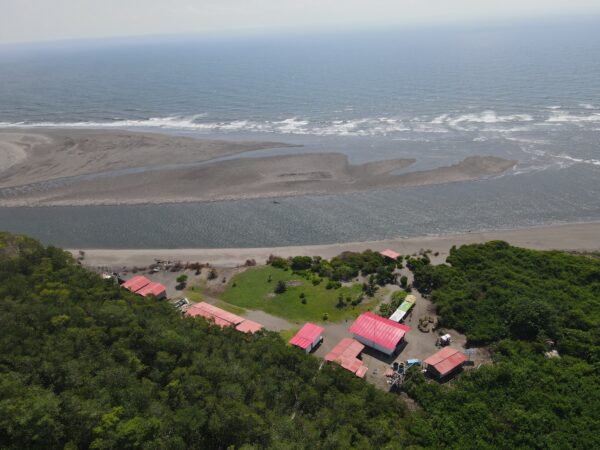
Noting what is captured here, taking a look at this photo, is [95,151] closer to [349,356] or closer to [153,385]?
[153,385]

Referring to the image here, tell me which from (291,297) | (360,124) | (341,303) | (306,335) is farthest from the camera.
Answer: (360,124)

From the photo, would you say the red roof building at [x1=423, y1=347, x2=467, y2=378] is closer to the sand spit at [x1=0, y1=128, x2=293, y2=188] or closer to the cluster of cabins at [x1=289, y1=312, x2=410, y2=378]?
the cluster of cabins at [x1=289, y1=312, x2=410, y2=378]

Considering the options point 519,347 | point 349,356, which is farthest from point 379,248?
point 519,347

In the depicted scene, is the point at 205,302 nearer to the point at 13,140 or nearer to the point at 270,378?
the point at 270,378

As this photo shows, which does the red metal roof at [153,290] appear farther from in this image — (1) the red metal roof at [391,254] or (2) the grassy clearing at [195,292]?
(1) the red metal roof at [391,254]

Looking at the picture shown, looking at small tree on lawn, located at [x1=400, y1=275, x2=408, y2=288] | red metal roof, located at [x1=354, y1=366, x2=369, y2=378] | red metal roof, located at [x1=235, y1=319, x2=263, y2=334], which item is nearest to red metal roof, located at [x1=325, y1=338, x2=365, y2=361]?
red metal roof, located at [x1=354, y1=366, x2=369, y2=378]

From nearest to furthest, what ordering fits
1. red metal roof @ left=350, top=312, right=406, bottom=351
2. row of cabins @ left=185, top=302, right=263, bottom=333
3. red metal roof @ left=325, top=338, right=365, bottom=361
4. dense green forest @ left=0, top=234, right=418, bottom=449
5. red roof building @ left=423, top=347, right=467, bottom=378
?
1. dense green forest @ left=0, top=234, right=418, bottom=449
2. red roof building @ left=423, top=347, right=467, bottom=378
3. red metal roof @ left=325, top=338, right=365, bottom=361
4. red metal roof @ left=350, top=312, right=406, bottom=351
5. row of cabins @ left=185, top=302, right=263, bottom=333
